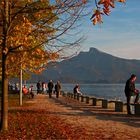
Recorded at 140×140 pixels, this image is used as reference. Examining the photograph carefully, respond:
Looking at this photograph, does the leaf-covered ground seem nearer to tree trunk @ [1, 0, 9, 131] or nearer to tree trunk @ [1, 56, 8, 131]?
tree trunk @ [1, 56, 8, 131]

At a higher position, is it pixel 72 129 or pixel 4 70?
pixel 4 70

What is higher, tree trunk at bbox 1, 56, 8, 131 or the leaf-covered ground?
tree trunk at bbox 1, 56, 8, 131

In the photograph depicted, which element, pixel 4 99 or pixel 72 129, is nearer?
pixel 4 99

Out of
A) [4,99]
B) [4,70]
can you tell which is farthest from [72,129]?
[4,70]

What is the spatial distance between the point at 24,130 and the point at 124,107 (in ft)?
39.1

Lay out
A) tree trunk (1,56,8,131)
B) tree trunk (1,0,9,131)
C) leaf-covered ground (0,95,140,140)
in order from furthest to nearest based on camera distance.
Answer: tree trunk (1,56,8,131) < tree trunk (1,0,9,131) < leaf-covered ground (0,95,140,140)

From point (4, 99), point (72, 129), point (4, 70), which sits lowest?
point (72, 129)

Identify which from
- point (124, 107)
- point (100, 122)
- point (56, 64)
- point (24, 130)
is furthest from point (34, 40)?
point (124, 107)

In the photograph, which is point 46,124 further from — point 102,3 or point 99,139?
point 102,3

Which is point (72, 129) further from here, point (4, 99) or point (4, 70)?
point (4, 70)

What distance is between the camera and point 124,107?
27.6 m

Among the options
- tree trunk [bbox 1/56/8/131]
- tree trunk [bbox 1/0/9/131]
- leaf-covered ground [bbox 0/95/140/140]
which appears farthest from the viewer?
tree trunk [bbox 1/56/8/131]

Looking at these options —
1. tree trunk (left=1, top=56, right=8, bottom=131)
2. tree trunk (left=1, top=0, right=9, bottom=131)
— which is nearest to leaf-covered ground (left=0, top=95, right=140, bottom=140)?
tree trunk (left=1, top=56, right=8, bottom=131)

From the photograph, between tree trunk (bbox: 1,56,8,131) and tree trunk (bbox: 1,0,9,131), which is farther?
tree trunk (bbox: 1,56,8,131)
